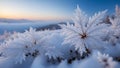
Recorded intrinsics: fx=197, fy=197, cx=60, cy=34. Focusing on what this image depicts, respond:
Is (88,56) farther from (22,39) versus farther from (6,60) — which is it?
(6,60)

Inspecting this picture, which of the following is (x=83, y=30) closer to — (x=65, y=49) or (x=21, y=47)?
(x=65, y=49)

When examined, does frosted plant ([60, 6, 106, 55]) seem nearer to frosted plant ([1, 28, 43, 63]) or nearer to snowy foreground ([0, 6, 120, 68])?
snowy foreground ([0, 6, 120, 68])

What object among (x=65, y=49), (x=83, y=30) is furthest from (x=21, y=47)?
(x=83, y=30)

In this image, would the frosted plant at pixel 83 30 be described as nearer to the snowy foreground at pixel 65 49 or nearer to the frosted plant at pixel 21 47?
the snowy foreground at pixel 65 49

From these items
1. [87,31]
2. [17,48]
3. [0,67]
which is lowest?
[0,67]

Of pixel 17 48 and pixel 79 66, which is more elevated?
pixel 17 48

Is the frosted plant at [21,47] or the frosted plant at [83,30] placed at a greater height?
the frosted plant at [83,30]

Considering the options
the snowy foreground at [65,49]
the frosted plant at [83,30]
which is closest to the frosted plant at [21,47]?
the snowy foreground at [65,49]

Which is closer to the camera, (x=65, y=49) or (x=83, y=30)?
(x=83, y=30)

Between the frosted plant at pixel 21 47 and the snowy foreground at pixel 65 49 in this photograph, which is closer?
the snowy foreground at pixel 65 49

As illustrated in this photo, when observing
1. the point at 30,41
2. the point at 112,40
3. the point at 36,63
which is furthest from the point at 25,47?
the point at 112,40

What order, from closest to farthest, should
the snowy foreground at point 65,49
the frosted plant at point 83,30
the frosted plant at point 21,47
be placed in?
the frosted plant at point 83,30, the snowy foreground at point 65,49, the frosted plant at point 21,47
